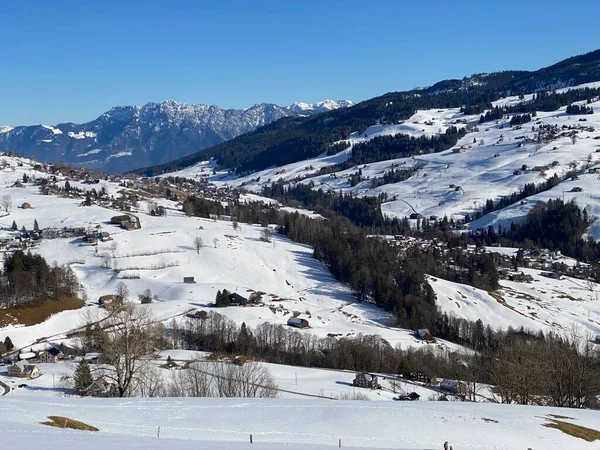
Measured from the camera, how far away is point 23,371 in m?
48.4

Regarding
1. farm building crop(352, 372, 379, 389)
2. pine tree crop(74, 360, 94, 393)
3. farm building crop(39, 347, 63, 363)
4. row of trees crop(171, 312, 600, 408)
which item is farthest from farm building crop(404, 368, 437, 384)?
farm building crop(39, 347, 63, 363)

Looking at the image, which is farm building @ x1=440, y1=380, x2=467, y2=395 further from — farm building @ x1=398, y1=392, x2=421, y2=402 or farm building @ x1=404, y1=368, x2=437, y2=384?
farm building @ x1=398, y1=392, x2=421, y2=402

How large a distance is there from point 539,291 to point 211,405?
8769 centimetres

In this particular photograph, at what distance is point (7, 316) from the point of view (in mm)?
70812

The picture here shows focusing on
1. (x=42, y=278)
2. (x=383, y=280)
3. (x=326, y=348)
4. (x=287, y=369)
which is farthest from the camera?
(x=383, y=280)

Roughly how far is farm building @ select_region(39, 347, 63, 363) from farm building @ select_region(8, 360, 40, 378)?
813 centimetres

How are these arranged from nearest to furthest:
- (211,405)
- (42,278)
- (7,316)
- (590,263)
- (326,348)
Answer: (211,405) < (326,348) < (7,316) < (42,278) < (590,263)

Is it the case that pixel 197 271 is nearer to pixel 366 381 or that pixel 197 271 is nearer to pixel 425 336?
pixel 425 336

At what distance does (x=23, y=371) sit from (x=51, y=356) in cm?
1046

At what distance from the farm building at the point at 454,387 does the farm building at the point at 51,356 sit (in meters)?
39.0

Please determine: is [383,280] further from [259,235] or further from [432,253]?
[259,235]

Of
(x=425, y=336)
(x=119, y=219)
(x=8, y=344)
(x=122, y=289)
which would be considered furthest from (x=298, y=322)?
(x=119, y=219)

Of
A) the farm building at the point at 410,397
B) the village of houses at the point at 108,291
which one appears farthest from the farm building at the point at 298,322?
the farm building at the point at 410,397

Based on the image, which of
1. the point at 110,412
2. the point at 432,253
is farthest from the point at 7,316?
the point at 432,253
